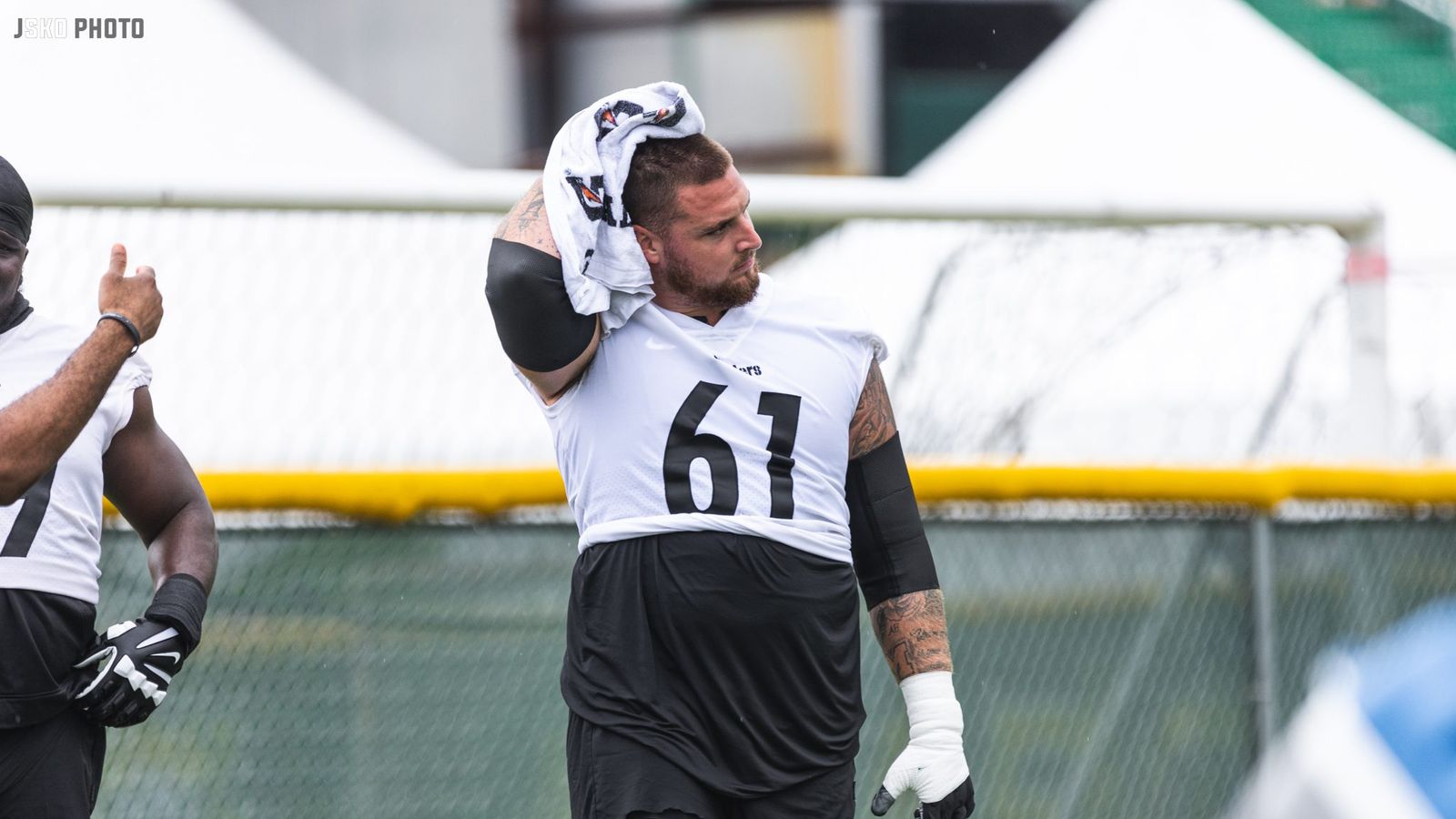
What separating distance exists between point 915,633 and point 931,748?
219 millimetres

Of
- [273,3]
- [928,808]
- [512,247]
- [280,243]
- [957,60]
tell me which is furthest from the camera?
[957,60]

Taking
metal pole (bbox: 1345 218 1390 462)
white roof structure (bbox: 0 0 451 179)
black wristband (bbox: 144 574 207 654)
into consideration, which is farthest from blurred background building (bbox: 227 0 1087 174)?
black wristband (bbox: 144 574 207 654)

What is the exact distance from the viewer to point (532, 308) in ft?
9.71

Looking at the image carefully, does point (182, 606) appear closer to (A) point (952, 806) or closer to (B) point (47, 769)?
(B) point (47, 769)

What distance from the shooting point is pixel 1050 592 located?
514 cm

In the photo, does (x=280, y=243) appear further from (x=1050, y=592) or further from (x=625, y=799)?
(x=1050, y=592)

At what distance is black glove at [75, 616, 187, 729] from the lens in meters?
3.11

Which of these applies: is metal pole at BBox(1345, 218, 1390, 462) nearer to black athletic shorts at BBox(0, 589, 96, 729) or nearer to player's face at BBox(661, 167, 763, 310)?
player's face at BBox(661, 167, 763, 310)

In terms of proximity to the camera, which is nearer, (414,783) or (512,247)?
(512,247)

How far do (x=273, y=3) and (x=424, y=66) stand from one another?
48.8 inches

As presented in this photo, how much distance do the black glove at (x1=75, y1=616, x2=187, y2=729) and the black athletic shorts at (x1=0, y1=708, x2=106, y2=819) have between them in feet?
0.17

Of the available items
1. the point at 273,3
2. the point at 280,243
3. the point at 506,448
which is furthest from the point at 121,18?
the point at 273,3

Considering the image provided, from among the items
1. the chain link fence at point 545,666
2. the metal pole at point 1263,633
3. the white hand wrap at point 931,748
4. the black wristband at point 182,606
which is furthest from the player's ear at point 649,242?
the metal pole at point 1263,633

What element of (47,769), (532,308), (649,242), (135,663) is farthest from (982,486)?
(47,769)
